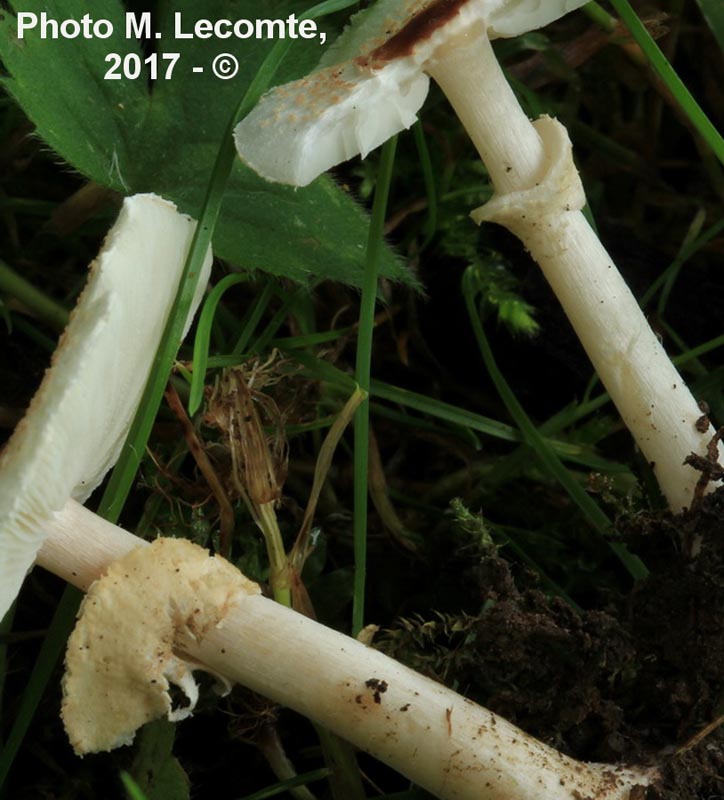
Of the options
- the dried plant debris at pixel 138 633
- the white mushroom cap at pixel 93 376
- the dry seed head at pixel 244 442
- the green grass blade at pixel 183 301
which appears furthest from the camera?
the dry seed head at pixel 244 442

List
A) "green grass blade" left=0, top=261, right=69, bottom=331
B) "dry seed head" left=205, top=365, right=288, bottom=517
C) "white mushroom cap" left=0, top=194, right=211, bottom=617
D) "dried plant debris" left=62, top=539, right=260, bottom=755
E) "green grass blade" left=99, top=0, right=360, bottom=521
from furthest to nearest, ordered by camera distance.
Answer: "green grass blade" left=0, top=261, right=69, bottom=331, "dry seed head" left=205, top=365, right=288, bottom=517, "green grass blade" left=99, top=0, right=360, bottom=521, "dried plant debris" left=62, top=539, right=260, bottom=755, "white mushroom cap" left=0, top=194, right=211, bottom=617

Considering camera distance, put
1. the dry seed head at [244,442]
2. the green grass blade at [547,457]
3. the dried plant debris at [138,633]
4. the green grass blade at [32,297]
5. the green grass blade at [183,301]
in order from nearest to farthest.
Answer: the dried plant debris at [138,633]
the green grass blade at [183,301]
the dry seed head at [244,442]
the green grass blade at [547,457]
the green grass blade at [32,297]

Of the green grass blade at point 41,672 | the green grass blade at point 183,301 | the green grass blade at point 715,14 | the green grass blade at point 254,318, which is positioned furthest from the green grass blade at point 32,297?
the green grass blade at point 715,14

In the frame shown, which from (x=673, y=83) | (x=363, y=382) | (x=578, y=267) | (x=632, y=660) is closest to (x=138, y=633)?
(x=363, y=382)

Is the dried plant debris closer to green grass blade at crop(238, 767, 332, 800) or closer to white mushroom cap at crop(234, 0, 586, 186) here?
green grass blade at crop(238, 767, 332, 800)

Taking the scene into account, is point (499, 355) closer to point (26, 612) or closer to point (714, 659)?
point (714, 659)

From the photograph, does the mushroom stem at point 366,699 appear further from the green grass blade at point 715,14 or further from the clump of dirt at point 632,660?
the green grass blade at point 715,14

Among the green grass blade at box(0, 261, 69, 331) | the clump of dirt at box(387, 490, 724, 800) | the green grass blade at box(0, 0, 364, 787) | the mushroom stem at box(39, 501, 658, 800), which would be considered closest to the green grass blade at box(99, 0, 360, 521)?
Result: the green grass blade at box(0, 0, 364, 787)

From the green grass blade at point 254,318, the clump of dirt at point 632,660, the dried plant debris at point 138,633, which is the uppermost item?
the green grass blade at point 254,318
